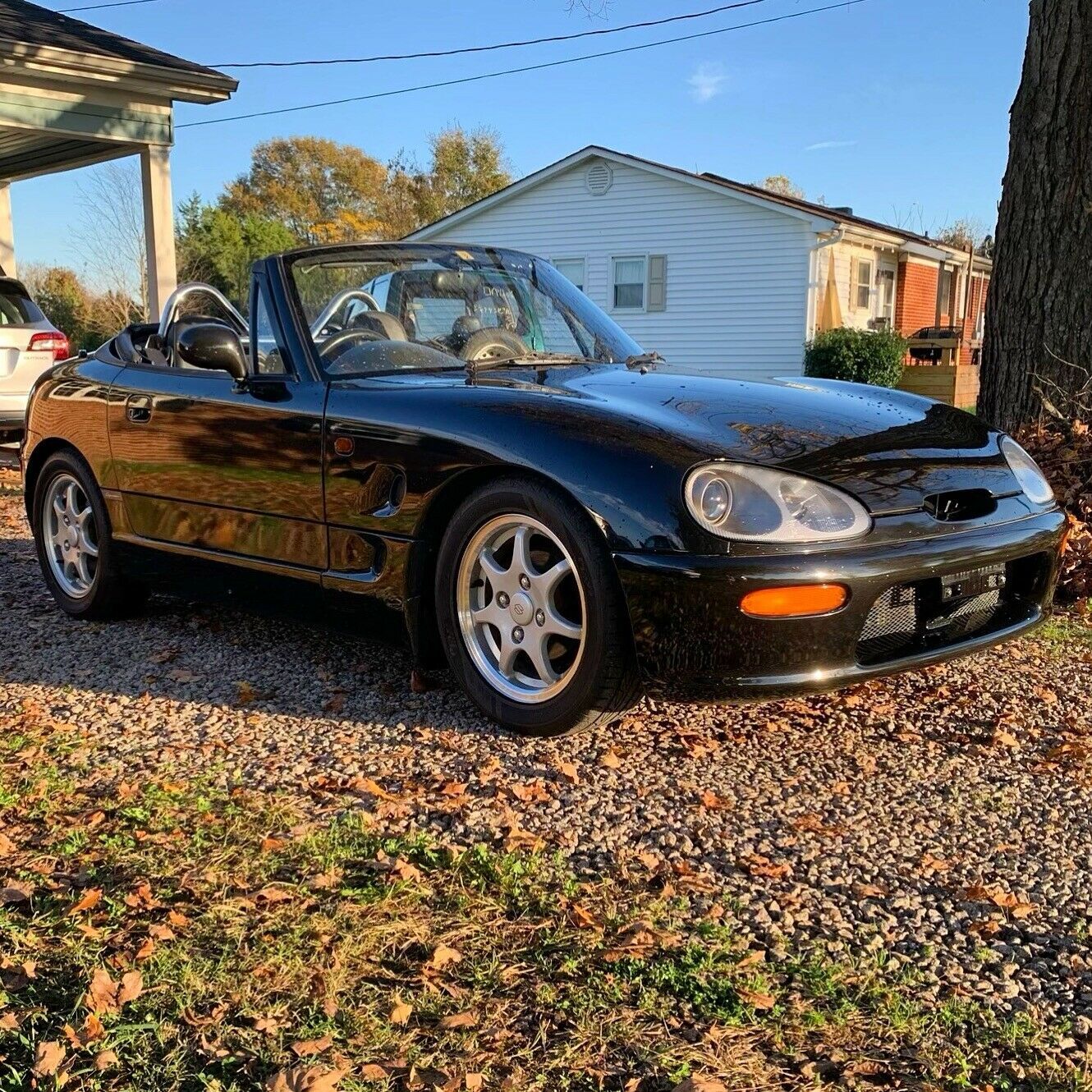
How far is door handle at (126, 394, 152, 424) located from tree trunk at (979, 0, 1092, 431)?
4.08m

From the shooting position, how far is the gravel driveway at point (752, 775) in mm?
2260

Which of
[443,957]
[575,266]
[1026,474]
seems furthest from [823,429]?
[575,266]

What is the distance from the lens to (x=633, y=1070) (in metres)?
1.75

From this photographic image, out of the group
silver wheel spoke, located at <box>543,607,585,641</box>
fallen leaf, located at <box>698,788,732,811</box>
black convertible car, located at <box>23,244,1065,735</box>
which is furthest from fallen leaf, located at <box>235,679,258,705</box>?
fallen leaf, located at <box>698,788,732,811</box>

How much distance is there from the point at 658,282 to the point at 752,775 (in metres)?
20.5

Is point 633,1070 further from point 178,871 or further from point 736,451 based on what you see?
point 736,451

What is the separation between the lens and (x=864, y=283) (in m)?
24.2

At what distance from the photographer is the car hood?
9.50 ft

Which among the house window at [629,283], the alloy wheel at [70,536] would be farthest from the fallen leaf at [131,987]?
the house window at [629,283]

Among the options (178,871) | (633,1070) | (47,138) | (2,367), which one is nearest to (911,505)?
(633,1070)

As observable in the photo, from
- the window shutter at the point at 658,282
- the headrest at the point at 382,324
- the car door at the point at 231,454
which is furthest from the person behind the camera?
the window shutter at the point at 658,282

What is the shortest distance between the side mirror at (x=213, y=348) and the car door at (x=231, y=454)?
80mm

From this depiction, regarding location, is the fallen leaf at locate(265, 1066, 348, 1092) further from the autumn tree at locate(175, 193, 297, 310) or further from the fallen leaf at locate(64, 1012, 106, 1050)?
the autumn tree at locate(175, 193, 297, 310)

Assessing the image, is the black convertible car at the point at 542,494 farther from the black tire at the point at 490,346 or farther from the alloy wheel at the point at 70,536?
the alloy wheel at the point at 70,536
